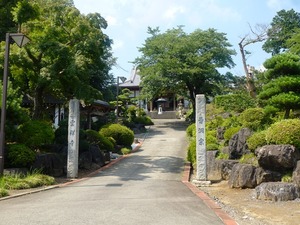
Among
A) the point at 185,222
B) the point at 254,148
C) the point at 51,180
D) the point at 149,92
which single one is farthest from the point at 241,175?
the point at 149,92

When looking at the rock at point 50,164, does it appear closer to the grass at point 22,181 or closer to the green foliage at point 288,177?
the grass at point 22,181

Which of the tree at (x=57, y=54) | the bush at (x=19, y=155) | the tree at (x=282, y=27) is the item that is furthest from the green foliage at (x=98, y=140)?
the tree at (x=282, y=27)

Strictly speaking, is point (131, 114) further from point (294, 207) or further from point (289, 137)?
point (294, 207)

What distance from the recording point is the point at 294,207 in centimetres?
825

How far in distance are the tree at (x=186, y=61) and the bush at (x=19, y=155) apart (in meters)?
20.1

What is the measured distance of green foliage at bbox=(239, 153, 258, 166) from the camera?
11.9 m

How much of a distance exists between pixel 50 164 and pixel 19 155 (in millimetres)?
1665

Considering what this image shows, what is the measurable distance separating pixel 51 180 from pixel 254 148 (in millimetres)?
7326

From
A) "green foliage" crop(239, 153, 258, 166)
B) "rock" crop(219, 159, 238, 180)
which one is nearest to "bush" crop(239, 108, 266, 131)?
"green foliage" crop(239, 153, 258, 166)

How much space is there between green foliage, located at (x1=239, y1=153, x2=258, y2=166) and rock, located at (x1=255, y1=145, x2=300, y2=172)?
0.87 m

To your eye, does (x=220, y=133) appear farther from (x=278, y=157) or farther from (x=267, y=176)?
(x=278, y=157)

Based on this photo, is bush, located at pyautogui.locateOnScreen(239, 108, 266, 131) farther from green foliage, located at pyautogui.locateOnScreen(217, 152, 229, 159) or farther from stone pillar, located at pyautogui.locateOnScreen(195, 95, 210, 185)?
stone pillar, located at pyautogui.locateOnScreen(195, 95, 210, 185)

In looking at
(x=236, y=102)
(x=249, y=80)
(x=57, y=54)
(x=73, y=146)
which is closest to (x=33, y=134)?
(x=73, y=146)

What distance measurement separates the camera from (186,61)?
32.3 m
